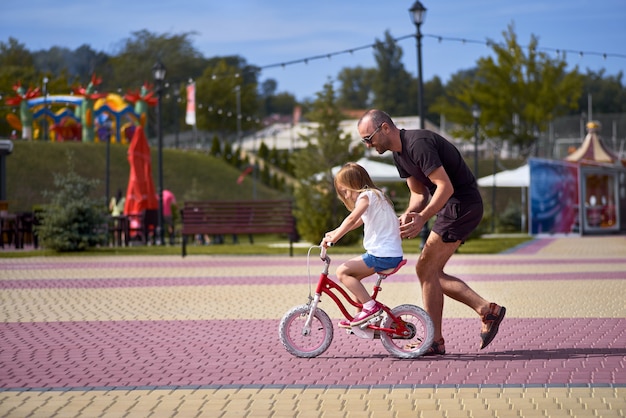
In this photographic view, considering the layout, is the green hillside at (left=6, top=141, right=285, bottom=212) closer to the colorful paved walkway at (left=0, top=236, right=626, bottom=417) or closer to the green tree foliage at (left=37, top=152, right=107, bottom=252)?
the green tree foliage at (left=37, top=152, right=107, bottom=252)

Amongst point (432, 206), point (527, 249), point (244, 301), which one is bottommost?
point (527, 249)

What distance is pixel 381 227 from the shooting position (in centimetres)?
738

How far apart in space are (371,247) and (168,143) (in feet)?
362

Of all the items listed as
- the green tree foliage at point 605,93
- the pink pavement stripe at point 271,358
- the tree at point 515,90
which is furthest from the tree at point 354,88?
the pink pavement stripe at point 271,358

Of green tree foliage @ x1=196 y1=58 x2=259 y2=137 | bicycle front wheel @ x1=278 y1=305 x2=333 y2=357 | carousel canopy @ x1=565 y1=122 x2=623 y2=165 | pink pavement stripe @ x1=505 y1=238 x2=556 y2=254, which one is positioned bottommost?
pink pavement stripe @ x1=505 y1=238 x2=556 y2=254

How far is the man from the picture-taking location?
732 centimetres

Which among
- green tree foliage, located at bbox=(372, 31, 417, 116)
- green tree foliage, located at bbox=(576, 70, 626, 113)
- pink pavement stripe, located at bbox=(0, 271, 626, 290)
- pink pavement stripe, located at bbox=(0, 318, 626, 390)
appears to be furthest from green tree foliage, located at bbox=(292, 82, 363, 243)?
green tree foliage, located at bbox=(372, 31, 417, 116)

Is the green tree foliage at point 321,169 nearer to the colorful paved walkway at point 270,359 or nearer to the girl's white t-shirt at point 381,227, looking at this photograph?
the colorful paved walkway at point 270,359

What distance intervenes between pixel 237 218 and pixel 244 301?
9.76 meters

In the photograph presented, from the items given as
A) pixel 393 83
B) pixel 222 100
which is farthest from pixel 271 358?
pixel 393 83

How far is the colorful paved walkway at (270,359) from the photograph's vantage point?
5844 mm

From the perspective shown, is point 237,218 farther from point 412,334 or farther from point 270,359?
point 412,334

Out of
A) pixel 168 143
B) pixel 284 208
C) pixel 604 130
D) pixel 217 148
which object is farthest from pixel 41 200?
pixel 168 143

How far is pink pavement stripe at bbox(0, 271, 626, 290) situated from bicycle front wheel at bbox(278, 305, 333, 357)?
6.76 meters
